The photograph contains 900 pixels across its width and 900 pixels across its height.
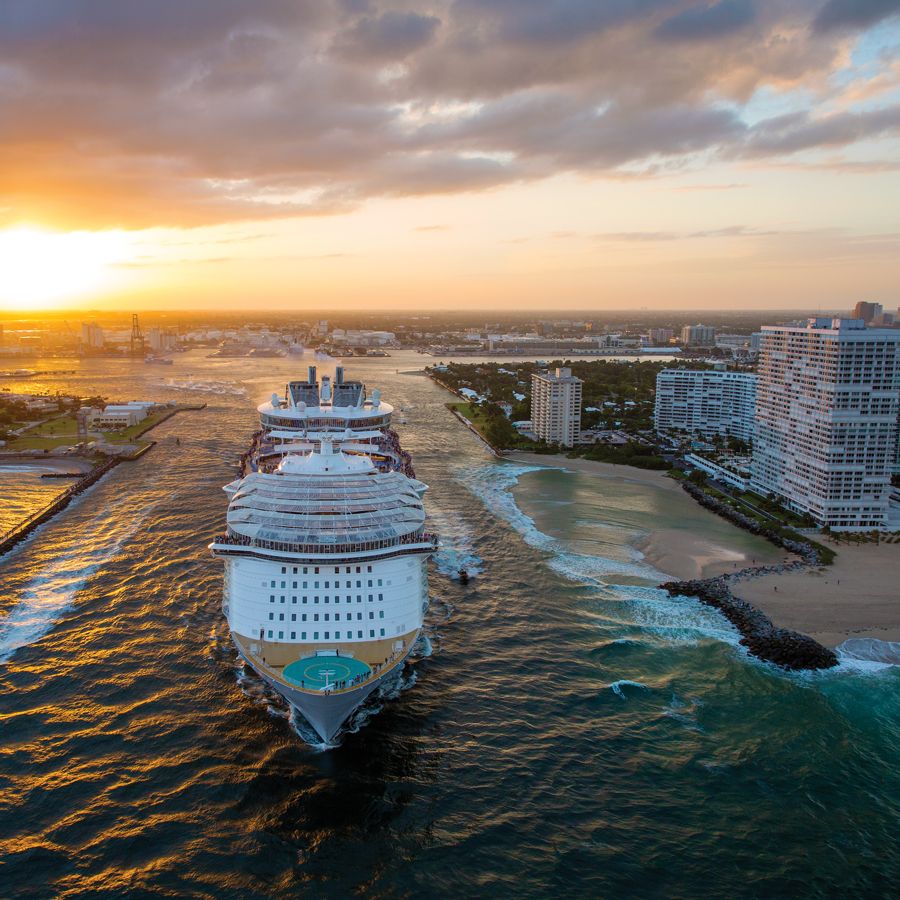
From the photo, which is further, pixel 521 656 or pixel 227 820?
pixel 521 656

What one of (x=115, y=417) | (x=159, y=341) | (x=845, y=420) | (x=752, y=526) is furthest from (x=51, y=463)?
(x=159, y=341)

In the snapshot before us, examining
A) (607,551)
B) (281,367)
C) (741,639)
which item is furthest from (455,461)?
(281,367)

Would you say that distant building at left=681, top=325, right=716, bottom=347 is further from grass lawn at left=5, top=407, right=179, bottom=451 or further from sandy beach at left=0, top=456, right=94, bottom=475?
sandy beach at left=0, top=456, right=94, bottom=475

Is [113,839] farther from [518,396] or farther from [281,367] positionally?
[281,367]

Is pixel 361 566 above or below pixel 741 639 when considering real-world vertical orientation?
above

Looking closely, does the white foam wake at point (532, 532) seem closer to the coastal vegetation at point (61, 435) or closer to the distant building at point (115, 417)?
the coastal vegetation at point (61, 435)

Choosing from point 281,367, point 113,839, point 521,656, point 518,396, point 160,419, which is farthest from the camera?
point 281,367
